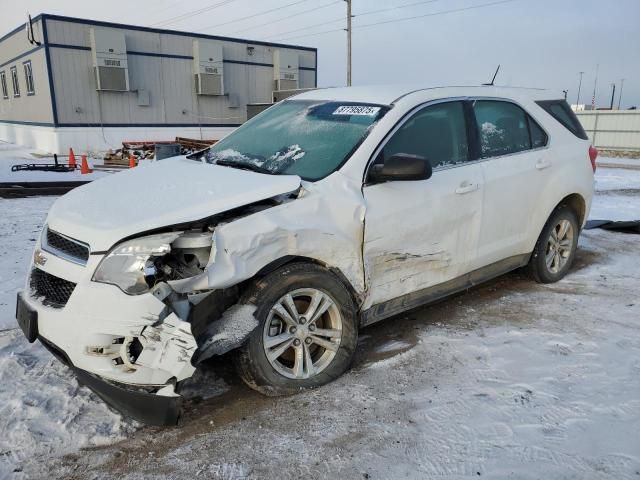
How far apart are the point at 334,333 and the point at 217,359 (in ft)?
2.86

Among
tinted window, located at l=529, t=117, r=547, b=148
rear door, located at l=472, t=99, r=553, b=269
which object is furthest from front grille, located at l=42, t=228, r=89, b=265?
tinted window, located at l=529, t=117, r=547, b=148

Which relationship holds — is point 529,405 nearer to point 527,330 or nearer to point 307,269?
point 527,330

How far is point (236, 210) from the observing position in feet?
9.14

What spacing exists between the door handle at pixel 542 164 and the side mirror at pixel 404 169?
5.59 feet

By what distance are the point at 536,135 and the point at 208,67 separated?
69.7 feet

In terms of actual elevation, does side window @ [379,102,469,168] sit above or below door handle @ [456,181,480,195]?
above

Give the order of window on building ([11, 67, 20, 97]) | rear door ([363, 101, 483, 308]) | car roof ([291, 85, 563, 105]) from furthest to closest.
Result: window on building ([11, 67, 20, 97]) < car roof ([291, 85, 563, 105]) < rear door ([363, 101, 483, 308])

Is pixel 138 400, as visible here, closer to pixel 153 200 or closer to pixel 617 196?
pixel 153 200

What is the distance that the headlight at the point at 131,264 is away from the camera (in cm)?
245

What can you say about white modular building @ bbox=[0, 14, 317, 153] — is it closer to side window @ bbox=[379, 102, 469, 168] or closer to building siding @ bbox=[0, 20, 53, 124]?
building siding @ bbox=[0, 20, 53, 124]

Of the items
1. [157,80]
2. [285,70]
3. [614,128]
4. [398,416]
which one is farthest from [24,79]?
[614,128]

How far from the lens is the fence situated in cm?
2461

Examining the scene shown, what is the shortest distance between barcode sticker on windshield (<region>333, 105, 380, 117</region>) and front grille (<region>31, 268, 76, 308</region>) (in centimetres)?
213

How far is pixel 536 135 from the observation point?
14.8 ft
